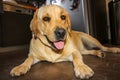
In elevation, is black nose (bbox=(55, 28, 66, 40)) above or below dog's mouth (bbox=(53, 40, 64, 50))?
above

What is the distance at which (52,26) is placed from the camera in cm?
140

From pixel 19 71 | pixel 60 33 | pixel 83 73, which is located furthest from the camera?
pixel 60 33

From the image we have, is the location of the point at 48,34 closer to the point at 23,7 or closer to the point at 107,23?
the point at 23,7

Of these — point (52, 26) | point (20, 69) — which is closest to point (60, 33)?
point (52, 26)

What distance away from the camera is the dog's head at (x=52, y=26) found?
1.38 metres

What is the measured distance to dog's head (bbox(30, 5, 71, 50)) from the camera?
4.53ft

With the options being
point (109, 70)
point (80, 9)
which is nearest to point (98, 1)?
point (80, 9)

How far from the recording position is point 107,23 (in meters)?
3.47

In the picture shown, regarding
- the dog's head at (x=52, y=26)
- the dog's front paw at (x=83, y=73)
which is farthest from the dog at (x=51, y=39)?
the dog's front paw at (x=83, y=73)

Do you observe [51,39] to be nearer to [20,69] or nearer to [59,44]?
[59,44]

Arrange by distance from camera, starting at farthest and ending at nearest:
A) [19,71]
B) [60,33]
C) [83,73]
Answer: [60,33] → [19,71] → [83,73]

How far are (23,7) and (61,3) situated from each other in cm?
67

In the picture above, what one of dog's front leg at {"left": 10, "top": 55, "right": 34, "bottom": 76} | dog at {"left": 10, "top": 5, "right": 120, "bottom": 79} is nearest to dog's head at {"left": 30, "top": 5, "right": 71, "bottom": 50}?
dog at {"left": 10, "top": 5, "right": 120, "bottom": 79}

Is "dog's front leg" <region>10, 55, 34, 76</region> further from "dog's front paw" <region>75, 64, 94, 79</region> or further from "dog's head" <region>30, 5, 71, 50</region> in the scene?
"dog's front paw" <region>75, 64, 94, 79</region>
